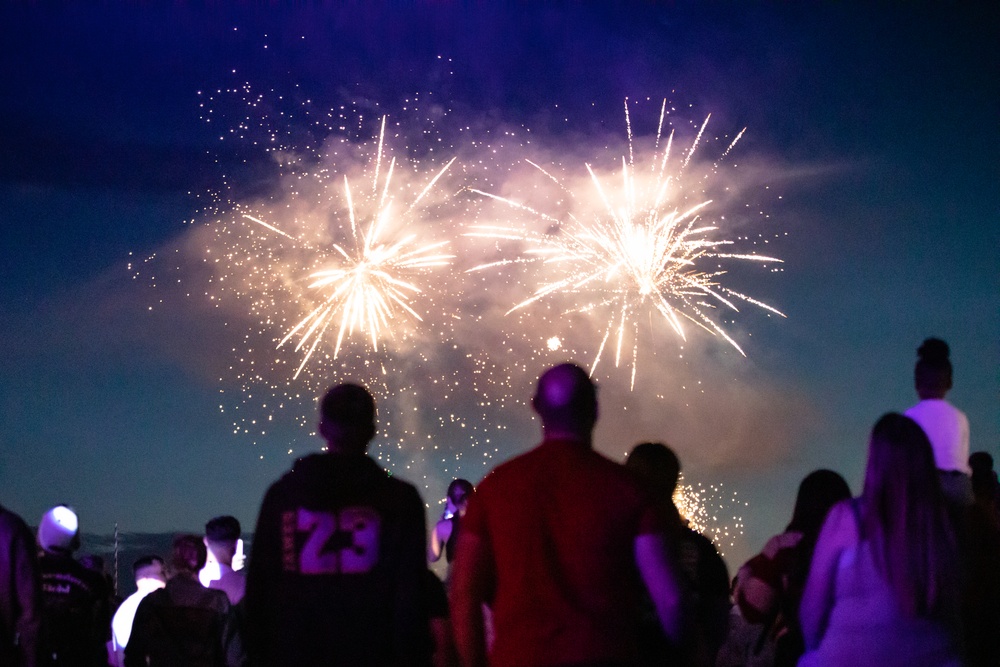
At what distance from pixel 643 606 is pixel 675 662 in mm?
357

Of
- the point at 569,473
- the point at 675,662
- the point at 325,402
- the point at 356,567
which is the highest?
the point at 325,402

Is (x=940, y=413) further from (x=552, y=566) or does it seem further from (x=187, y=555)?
(x=187, y=555)

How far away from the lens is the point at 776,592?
5.75 meters

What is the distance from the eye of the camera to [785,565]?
18.6 feet

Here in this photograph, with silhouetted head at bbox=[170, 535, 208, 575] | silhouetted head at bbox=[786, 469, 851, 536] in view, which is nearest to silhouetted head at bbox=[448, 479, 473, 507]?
silhouetted head at bbox=[170, 535, 208, 575]

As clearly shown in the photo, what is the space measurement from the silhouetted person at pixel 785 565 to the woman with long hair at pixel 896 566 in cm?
101

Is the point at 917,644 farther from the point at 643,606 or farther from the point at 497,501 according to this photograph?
the point at 497,501

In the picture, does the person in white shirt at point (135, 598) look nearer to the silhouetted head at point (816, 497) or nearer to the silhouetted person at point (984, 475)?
the silhouetted head at point (816, 497)

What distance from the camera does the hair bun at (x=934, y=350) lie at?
6.92 metres

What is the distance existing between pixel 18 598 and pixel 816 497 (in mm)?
3996

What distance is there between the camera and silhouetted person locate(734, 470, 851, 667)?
5711 millimetres

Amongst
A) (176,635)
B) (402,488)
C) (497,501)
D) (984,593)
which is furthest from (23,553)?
(984,593)

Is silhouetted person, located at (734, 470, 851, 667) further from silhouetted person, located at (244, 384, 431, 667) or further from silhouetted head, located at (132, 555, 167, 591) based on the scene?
silhouetted head, located at (132, 555, 167, 591)

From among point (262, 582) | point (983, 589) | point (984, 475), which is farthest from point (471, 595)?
point (984, 475)
